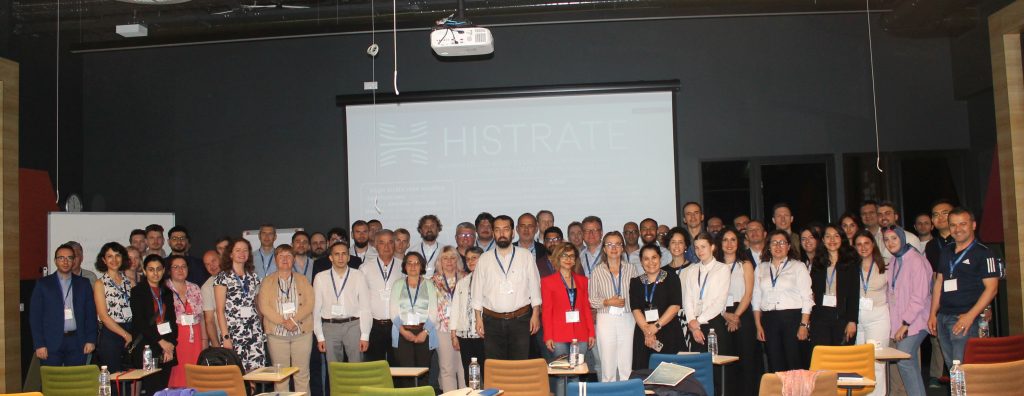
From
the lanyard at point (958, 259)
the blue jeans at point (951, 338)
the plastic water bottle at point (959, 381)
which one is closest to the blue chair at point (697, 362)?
the plastic water bottle at point (959, 381)

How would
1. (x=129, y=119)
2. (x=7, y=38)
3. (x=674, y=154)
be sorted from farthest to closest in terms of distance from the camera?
(x=129, y=119) < (x=674, y=154) < (x=7, y=38)

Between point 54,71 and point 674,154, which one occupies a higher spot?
point 54,71

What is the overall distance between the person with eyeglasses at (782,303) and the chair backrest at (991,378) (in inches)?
78.6

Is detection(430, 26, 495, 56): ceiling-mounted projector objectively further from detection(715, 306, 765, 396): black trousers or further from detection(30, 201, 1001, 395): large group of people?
detection(715, 306, 765, 396): black trousers

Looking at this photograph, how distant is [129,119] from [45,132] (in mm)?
944

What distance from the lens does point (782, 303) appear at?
6328 millimetres

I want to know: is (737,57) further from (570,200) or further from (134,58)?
A: (134,58)

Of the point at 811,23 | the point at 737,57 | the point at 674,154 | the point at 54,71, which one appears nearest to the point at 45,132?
the point at 54,71

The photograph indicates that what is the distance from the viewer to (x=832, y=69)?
29.9ft

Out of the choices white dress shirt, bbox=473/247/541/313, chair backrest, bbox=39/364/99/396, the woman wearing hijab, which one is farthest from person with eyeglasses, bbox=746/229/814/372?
chair backrest, bbox=39/364/99/396

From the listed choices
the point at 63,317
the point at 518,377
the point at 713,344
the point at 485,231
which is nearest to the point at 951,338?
the point at 713,344

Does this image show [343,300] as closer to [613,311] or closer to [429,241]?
[429,241]

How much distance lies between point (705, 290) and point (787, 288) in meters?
0.67

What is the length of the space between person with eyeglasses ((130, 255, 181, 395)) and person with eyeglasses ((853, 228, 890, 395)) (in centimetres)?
533
